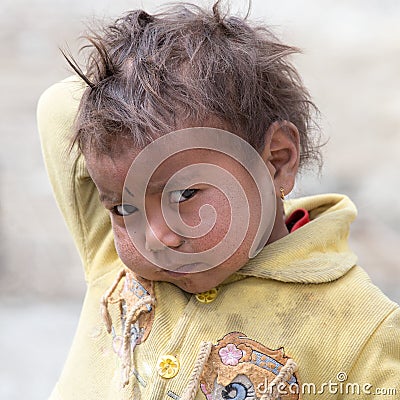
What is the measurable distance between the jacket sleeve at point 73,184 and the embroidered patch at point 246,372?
34 centimetres

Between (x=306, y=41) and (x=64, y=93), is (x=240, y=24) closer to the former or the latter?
(x=64, y=93)

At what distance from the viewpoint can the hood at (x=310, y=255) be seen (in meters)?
1.30

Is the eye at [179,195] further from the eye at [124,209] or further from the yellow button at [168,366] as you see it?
the yellow button at [168,366]

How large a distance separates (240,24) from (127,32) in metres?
0.18

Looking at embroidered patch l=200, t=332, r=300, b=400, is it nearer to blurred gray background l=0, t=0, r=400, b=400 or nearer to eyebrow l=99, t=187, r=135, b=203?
eyebrow l=99, t=187, r=135, b=203

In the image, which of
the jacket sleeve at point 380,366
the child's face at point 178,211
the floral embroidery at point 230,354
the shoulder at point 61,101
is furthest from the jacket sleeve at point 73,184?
the jacket sleeve at point 380,366

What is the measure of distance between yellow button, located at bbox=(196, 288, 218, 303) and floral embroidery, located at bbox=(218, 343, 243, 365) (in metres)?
0.08

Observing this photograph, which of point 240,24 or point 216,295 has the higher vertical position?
point 240,24

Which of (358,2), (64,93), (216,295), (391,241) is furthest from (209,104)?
(358,2)

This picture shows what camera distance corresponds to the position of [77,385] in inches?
57.3

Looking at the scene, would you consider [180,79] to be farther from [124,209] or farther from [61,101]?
[61,101]

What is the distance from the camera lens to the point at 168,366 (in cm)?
129

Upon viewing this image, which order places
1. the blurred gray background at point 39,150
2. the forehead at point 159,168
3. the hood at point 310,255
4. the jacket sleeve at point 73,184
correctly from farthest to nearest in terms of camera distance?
the blurred gray background at point 39,150
the jacket sleeve at point 73,184
the hood at point 310,255
the forehead at point 159,168

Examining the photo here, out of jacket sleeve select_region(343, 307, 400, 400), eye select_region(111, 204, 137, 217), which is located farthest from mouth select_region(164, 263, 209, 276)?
jacket sleeve select_region(343, 307, 400, 400)
